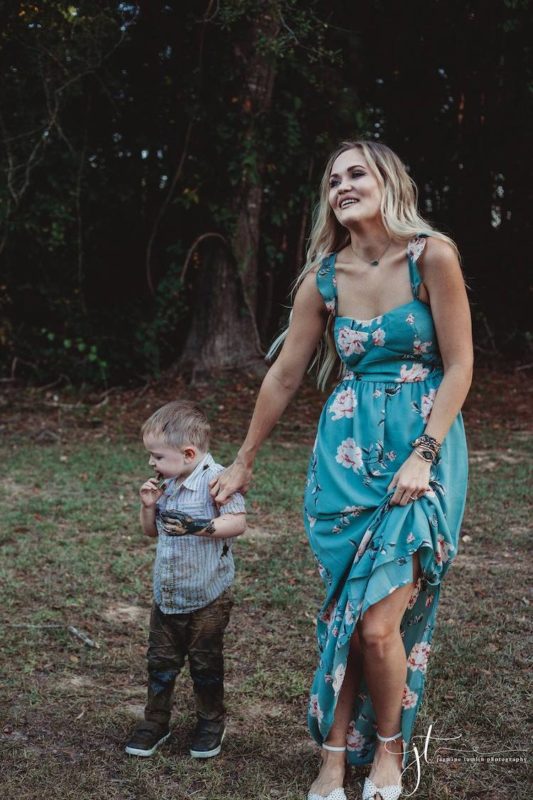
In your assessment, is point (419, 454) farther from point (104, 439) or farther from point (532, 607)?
point (104, 439)

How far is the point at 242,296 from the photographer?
9.88m

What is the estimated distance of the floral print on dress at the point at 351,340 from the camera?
8.70 feet

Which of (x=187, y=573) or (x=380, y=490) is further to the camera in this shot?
(x=187, y=573)

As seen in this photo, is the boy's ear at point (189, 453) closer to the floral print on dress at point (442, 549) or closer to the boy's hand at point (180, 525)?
the boy's hand at point (180, 525)

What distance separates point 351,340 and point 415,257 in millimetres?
314

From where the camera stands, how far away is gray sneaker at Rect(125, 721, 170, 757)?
2938mm

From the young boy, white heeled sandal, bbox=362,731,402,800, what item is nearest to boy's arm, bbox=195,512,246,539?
the young boy

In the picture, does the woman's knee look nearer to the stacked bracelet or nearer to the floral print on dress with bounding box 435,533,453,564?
the floral print on dress with bounding box 435,533,453,564

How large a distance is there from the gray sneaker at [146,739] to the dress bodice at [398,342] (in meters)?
1.39

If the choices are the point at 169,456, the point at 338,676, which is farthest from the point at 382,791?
the point at 169,456

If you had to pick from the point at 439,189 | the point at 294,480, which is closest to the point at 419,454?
the point at 294,480

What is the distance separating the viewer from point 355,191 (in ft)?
8.77

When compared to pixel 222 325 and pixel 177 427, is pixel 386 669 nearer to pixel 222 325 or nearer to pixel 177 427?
pixel 177 427

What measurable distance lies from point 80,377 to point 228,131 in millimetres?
3271
